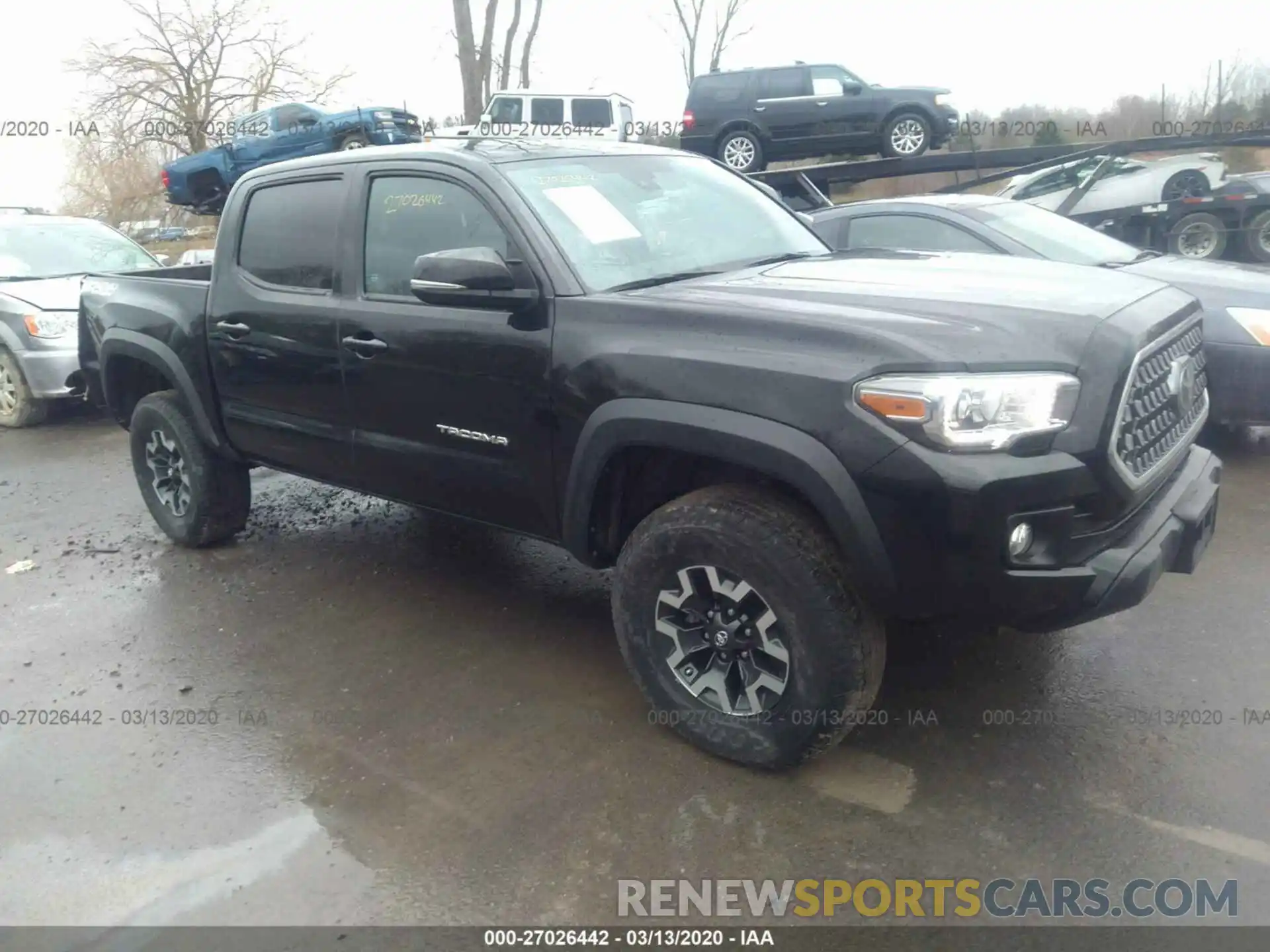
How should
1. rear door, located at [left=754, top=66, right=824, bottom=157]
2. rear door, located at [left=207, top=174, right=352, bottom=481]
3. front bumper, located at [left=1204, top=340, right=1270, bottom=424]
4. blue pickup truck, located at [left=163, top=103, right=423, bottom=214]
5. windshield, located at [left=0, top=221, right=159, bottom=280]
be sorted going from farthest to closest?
blue pickup truck, located at [left=163, top=103, right=423, bottom=214] → rear door, located at [left=754, top=66, right=824, bottom=157] → windshield, located at [left=0, top=221, right=159, bottom=280] → front bumper, located at [left=1204, top=340, right=1270, bottom=424] → rear door, located at [left=207, top=174, right=352, bottom=481]

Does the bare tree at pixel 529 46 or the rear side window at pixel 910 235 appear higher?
the bare tree at pixel 529 46

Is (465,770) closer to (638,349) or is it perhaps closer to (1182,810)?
(638,349)

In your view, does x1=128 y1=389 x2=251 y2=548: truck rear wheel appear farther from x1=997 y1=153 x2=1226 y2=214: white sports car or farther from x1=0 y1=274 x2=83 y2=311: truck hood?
x1=997 y1=153 x2=1226 y2=214: white sports car

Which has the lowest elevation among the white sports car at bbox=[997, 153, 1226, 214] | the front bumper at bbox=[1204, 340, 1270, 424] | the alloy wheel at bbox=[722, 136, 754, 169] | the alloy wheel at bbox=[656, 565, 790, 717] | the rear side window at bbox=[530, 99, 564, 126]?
the alloy wheel at bbox=[656, 565, 790, 717]

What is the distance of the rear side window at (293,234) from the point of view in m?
4.32

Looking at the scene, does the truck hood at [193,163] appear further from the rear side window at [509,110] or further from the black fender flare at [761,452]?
the black fender flare at [761,452]

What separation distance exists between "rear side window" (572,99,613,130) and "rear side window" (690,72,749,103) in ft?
12.9

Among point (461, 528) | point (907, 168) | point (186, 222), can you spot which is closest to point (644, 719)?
point (461, 528)

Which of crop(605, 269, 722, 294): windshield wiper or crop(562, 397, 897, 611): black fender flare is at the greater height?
crop(605, 269, 722, 294): windshield wiper

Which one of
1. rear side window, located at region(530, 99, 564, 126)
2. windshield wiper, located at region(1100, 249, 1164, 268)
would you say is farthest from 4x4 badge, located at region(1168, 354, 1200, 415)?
rear side window, located at region(530, 99, 564, 126)

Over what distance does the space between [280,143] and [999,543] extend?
56.7ft

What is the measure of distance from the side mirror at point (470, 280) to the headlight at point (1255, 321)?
13.4 ft

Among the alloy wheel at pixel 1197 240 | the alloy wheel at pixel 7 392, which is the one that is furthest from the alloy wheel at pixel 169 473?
the alloy wheel at pixel 1197 240

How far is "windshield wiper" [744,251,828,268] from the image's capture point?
3922 mm
